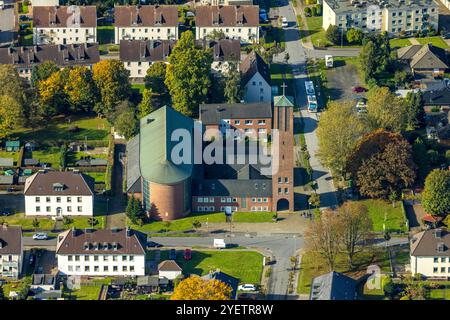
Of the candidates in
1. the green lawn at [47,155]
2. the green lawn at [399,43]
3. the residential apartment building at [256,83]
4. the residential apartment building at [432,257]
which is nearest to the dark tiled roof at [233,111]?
the residential apartment building at [256,83]

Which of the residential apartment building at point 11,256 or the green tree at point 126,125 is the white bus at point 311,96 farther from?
the residential apartment building at point 11,256

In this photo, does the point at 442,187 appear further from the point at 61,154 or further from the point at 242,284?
the point at 61,154

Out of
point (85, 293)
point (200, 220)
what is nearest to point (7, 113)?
point (200, 220)

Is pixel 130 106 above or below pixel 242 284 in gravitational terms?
above

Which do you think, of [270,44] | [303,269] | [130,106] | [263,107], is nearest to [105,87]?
[130,106]

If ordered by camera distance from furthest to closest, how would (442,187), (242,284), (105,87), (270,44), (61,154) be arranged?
(270,44), (105,87), (61,154), (442,187), (242,284)

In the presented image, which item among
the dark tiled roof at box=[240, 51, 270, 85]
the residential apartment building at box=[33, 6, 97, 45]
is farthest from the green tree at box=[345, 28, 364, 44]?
the residential apartment building at box=[33, 6, 97, 45]

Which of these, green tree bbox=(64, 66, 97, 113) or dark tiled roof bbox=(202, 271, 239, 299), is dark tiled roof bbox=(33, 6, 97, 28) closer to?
green tree bbox=(64, 66, 97, 113)
